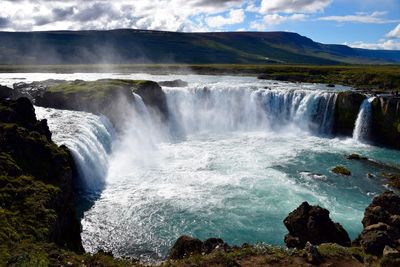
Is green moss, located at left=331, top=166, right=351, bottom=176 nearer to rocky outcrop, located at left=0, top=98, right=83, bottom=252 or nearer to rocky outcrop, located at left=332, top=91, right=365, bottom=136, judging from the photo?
rocky outcrop, located at left=332, top=91, right=365, bottom=136

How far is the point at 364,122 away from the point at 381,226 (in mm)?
35874

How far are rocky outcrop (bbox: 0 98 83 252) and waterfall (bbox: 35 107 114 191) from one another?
2125 millimetres

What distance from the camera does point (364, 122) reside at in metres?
54.1

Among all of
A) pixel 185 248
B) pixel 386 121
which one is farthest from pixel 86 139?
pixel 386 121

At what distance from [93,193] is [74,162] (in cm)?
306

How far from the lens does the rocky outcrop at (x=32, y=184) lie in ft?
61.4

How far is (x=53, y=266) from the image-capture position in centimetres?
1476

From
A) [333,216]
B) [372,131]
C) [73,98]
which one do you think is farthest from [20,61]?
[333,216]

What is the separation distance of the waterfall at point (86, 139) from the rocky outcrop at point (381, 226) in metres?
21.1

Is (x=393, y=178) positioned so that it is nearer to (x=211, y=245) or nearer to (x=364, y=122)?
(x=364, y=122)

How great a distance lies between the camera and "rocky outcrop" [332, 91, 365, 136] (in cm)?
5550

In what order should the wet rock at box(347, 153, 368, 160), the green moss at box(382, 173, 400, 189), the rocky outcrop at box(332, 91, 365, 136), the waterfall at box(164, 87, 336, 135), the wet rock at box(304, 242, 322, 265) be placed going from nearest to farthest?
1. the wet rock at box(304, 242, 322, 265)
2. the green moss at box(382, 173, 400, 189)
3. the wet rock at box(347, 153, 368, 160)
4. the rocky outcrop at box(332, 91, 365, 136)
5. the waterfall at box(164, 87, 336, 135)

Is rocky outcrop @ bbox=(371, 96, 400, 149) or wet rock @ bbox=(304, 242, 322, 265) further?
rocky outcrop @ bbox=(371, 96, 400, 149)

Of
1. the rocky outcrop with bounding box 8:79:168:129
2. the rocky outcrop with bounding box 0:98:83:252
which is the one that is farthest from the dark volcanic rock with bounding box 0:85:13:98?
the rocky outcrop with bounding box 0:98:83:252
